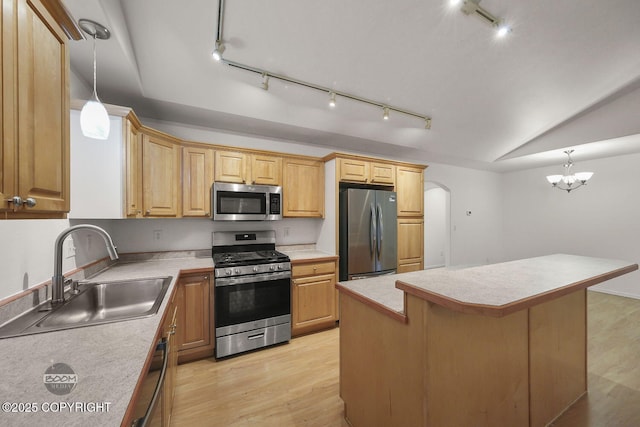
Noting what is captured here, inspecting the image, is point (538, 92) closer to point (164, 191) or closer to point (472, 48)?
point (472, 48)

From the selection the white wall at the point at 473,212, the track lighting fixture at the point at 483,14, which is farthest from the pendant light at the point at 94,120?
the white wall at the point at 473,212

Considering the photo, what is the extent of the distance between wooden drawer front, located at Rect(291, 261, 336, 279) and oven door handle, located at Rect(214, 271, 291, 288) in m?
0.12

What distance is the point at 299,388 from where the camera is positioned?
6.46ft

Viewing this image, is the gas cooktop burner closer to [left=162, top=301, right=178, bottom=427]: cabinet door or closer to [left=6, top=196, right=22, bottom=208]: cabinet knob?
[left=162, top=301, right=178, bottom=427]: cabinet door

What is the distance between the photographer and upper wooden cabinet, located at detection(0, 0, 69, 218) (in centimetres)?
68

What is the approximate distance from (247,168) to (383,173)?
6.03 ft

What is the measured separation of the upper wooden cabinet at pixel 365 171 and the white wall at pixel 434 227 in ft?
11.4

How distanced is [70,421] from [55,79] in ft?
3.74

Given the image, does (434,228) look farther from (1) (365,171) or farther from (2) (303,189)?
(2) (303,189)

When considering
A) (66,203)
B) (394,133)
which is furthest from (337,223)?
(66,203)

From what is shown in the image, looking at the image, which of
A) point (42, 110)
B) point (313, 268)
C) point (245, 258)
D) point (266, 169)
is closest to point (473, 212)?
point (313, 268)

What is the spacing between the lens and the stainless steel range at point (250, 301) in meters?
2.33

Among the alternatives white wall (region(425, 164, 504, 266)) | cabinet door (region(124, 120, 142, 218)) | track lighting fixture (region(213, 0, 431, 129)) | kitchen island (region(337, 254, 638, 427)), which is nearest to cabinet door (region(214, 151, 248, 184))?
cabinet door (region(124, 120, 142, 218))

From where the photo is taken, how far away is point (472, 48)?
84.7 inches
